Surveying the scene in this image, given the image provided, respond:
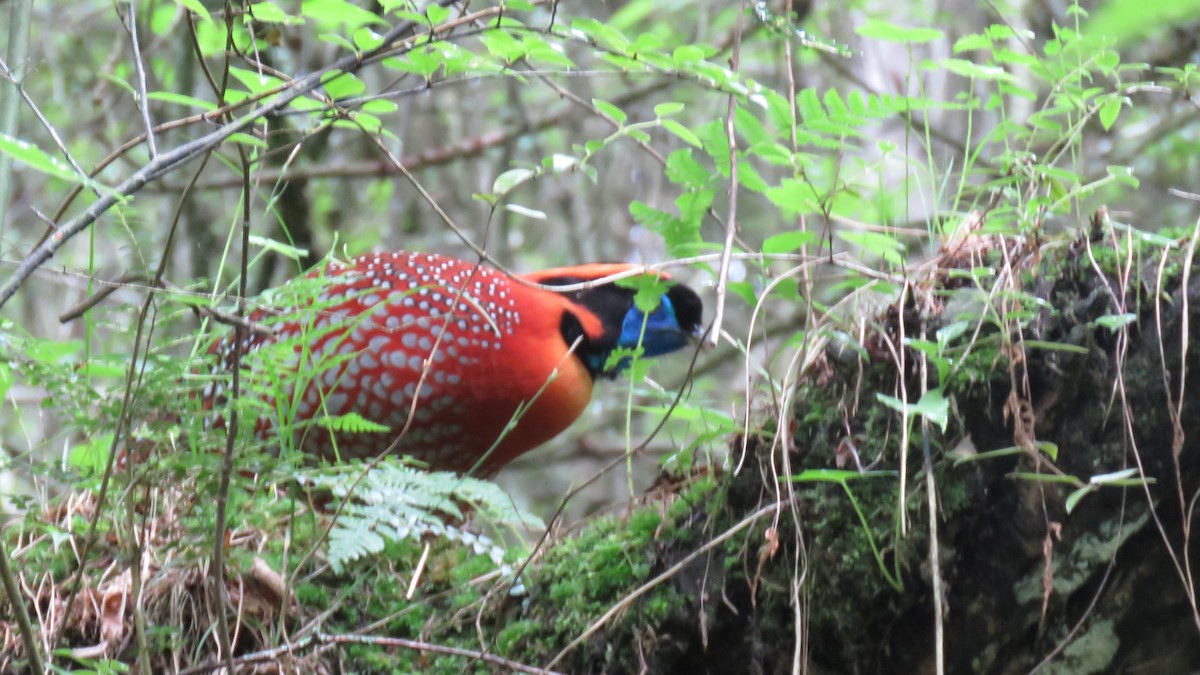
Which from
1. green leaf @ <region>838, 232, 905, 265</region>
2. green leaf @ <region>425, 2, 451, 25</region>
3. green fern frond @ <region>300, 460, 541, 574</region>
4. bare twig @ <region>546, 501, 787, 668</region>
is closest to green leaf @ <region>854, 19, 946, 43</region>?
green leaf @ <region>838, 232, 905, 265</region>

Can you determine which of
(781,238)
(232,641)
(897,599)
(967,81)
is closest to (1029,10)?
(967,81)

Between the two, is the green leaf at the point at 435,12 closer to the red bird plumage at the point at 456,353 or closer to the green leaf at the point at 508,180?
the green leaf at the point at 508,180

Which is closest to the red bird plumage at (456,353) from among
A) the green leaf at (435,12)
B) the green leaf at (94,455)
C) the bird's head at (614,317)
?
the bird's head at (614,317)

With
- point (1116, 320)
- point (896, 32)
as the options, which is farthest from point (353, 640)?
point (896, 32)

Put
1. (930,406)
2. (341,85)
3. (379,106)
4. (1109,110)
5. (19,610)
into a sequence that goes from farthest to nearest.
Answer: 1. (1109,110)
2. (379,106)
3. (341,85)
4. (930,406)
5. (19,610)

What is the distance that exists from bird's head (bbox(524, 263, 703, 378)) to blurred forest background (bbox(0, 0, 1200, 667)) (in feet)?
1.00

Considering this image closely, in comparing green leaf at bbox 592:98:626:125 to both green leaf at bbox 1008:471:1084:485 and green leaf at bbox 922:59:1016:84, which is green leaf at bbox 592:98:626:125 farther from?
green leaf at bbox 1008:471:1084:485

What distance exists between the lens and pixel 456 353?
2.79 metres

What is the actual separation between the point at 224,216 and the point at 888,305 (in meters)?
3.98

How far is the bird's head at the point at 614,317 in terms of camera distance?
3123 millimetres

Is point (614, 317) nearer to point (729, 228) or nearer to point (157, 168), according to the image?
point (729, 228)

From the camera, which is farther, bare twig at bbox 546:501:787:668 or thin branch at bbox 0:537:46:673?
bare twig at bbox 546:501:787:668

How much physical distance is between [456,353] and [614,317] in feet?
1.91

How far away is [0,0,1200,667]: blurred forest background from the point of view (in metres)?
1.71
